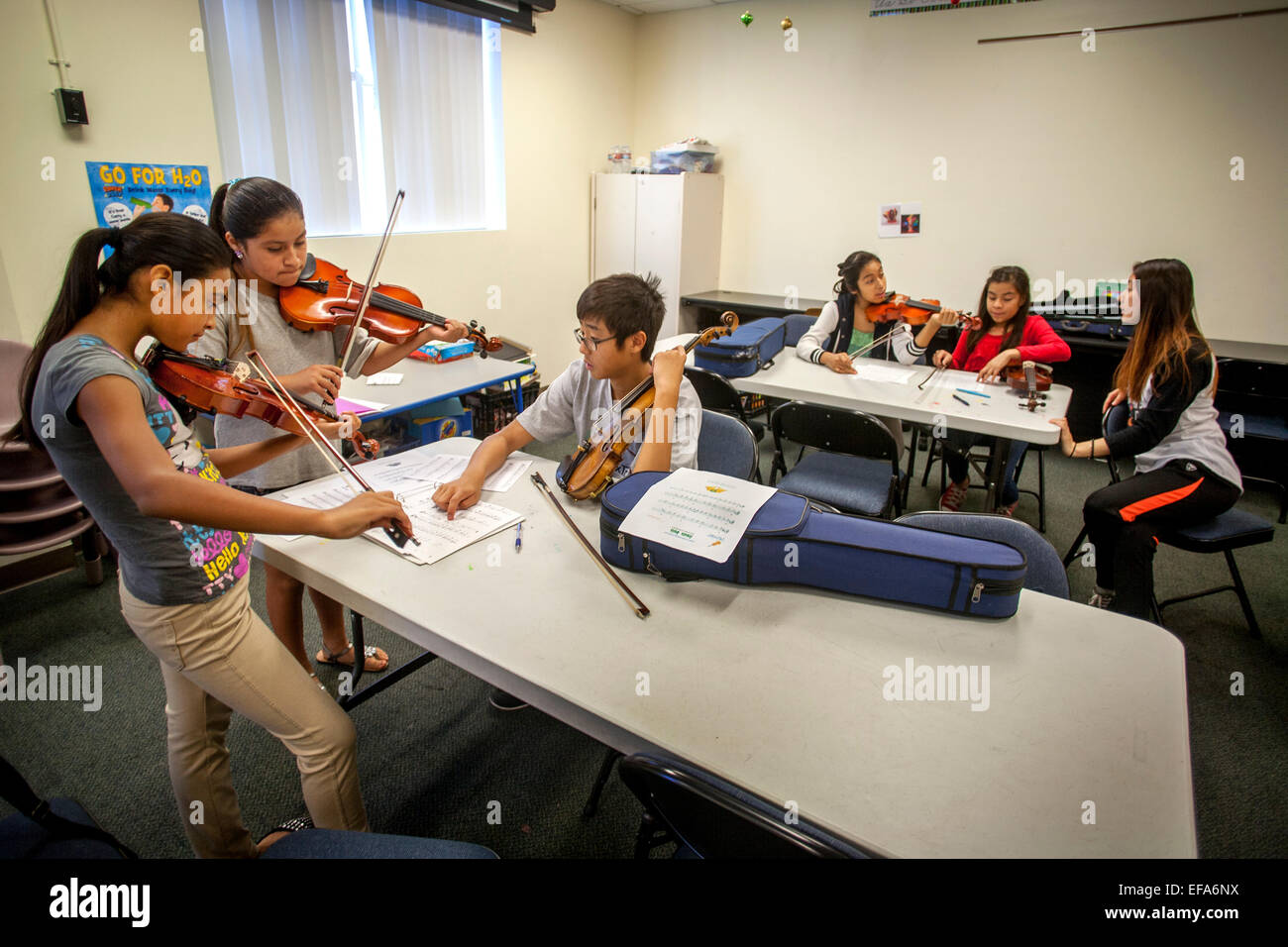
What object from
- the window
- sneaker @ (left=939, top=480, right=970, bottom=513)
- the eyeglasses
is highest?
the window

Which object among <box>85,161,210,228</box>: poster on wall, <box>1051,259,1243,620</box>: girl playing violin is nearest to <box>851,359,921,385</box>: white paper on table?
<box>1051,259,1243,620</box>: girl playing violin

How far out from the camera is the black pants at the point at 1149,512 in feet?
7.34

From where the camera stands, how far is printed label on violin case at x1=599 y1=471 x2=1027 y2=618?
1.20 meters

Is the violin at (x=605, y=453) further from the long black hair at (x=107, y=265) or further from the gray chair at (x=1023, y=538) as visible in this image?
the long black hair at (x=107, y=265)

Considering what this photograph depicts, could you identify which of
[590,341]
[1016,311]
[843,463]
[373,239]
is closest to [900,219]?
[1016,311]

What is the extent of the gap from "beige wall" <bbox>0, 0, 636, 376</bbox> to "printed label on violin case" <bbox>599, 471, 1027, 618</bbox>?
9.35 ft

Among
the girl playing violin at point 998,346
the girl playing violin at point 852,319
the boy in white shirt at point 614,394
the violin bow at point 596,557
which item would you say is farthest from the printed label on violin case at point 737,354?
the violin bow at point 596,557

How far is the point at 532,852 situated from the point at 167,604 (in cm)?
100

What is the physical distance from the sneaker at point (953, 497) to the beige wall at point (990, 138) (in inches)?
73.7

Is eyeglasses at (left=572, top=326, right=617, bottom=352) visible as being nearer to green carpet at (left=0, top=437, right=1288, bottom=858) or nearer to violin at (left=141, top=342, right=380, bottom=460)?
violin at (left=141, top=342, right=380, bottom=460)

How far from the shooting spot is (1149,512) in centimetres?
225

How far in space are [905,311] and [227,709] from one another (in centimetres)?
324
